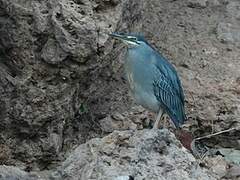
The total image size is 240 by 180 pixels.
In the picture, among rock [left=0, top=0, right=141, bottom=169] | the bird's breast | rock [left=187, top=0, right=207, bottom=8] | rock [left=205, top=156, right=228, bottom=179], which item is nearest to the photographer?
the bird's breast

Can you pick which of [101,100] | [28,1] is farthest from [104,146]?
[101,100]

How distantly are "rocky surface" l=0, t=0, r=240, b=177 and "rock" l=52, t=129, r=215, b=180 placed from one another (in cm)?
99

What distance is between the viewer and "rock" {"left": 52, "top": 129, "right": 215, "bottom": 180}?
359 cm

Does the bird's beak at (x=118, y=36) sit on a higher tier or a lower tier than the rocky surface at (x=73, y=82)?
higher

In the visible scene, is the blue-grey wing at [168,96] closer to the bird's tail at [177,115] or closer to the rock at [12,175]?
the bird's tail at [177,115]

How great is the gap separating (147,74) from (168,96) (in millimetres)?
245

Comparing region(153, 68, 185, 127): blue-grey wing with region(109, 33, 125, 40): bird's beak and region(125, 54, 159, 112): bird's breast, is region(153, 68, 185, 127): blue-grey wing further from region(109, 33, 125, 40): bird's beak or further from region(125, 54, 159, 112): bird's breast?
region(109, 33, 125, 40): bird's beak

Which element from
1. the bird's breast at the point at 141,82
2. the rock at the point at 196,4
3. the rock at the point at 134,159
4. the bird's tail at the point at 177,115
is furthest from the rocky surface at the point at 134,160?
the rock at the point at 196,4

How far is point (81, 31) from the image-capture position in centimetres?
455

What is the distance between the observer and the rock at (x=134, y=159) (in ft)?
11.8

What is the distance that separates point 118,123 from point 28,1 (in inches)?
49.1

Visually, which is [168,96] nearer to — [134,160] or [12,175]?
[134,160]

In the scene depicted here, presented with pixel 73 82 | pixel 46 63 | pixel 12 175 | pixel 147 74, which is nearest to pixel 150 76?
pixel 147 74

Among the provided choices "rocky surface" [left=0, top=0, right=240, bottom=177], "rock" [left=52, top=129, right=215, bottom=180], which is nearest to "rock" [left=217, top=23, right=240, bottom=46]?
"rocky surface" [left=0, top=0, right=240, bottom=177]
